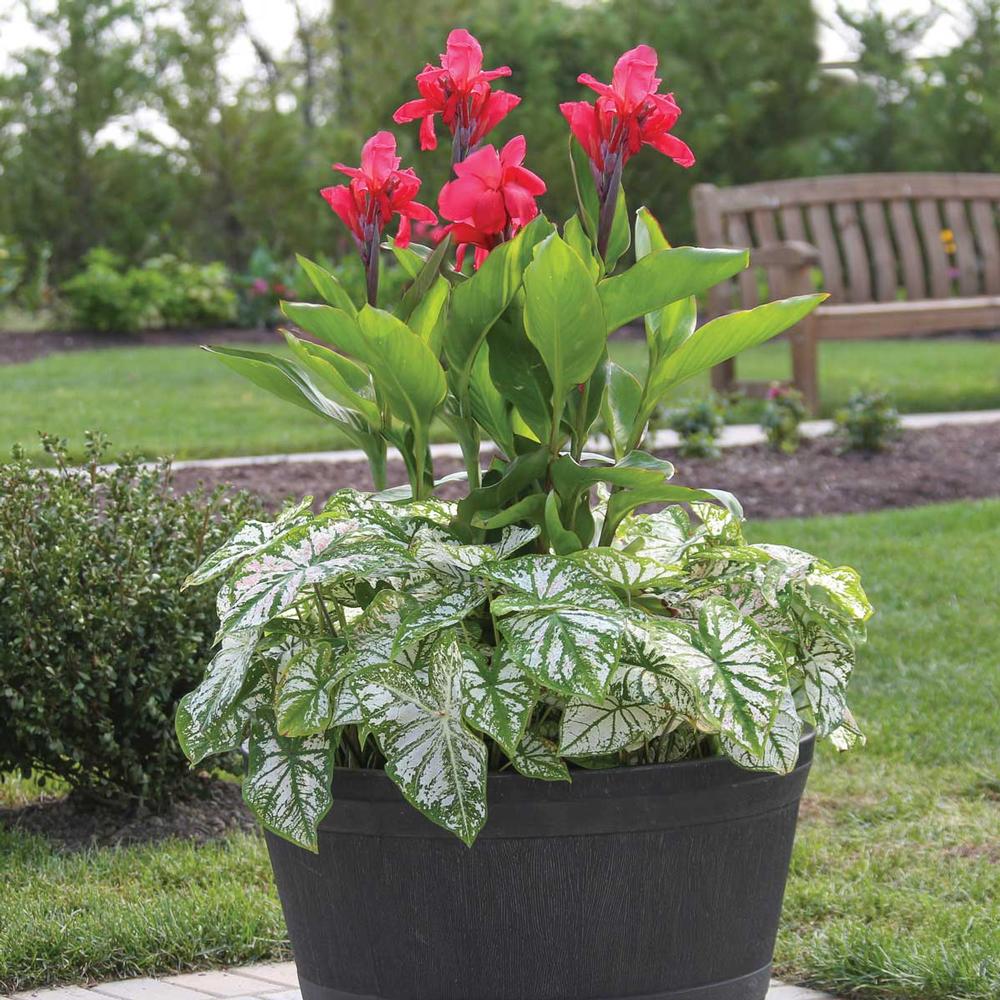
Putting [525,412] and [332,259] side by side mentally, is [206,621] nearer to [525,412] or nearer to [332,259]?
[525,412]

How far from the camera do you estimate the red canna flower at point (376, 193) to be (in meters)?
2.06

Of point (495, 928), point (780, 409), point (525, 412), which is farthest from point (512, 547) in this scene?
point (780, 409)

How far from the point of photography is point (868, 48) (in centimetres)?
1697

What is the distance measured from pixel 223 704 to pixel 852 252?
26.7 ft

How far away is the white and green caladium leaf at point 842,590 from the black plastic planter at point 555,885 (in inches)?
10.7

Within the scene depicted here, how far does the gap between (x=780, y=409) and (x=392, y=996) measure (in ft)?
17.7

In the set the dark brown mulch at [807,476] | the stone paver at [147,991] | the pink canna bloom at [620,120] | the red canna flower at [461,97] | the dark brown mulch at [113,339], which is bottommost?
the stone paver at [147,991]

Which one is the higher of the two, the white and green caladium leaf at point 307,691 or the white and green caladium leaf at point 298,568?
the white and green caladium leaf at point 298,568

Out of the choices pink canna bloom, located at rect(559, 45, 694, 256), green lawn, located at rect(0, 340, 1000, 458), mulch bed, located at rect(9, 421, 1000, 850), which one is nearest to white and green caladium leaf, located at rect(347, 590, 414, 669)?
pink canna bloom, located at rect(559, 45, 694, 256)

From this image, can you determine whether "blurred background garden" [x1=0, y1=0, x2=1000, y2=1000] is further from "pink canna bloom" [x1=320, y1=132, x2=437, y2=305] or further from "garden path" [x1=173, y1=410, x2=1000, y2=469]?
"pink canna bloom" [x1=320, y1=132, x2=437, y2=305]

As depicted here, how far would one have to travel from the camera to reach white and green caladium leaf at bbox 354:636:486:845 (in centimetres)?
180

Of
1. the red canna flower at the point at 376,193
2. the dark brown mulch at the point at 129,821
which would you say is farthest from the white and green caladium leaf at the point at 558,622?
the dark brown mulch at the point at 129,821

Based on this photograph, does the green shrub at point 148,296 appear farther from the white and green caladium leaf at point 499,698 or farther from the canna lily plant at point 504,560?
the white and green caladium leaf at point 499,698

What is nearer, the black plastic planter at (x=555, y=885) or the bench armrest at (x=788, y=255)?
the black plastic planter at (x=555, y=885)
